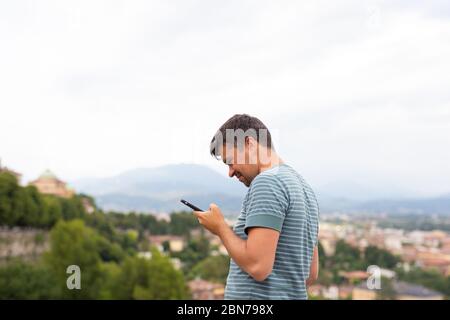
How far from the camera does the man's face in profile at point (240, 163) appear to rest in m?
2.05

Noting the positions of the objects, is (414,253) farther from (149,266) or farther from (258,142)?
(258,142)

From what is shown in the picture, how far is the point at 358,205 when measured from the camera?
153625 millimetres

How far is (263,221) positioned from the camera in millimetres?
1935

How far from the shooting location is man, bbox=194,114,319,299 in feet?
6.36

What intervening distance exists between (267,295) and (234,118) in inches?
21.5

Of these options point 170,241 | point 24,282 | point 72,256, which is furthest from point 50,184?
point 24,282

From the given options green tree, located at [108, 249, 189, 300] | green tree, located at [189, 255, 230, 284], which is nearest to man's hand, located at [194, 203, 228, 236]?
green tree, located at [108, 249, 189, 300]

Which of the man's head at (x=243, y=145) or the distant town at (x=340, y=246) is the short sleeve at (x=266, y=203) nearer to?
the man's head at (x=243, y=145)

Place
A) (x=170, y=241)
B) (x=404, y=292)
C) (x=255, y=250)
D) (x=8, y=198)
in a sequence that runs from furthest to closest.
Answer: (x=170, y=241) < (x=404, y=292) < (x=8, y=198) < (x=255, y=250)

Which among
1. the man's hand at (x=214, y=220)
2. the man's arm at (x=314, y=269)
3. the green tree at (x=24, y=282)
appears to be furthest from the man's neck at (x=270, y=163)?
the green tree at (x=24, y=282)

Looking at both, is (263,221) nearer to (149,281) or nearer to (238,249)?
(238,249)

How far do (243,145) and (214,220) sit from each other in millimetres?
246

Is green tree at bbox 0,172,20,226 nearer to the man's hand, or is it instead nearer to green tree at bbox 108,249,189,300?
green tree at bbox 108,249,189,300

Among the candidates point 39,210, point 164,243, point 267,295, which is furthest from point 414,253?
point 267,295
